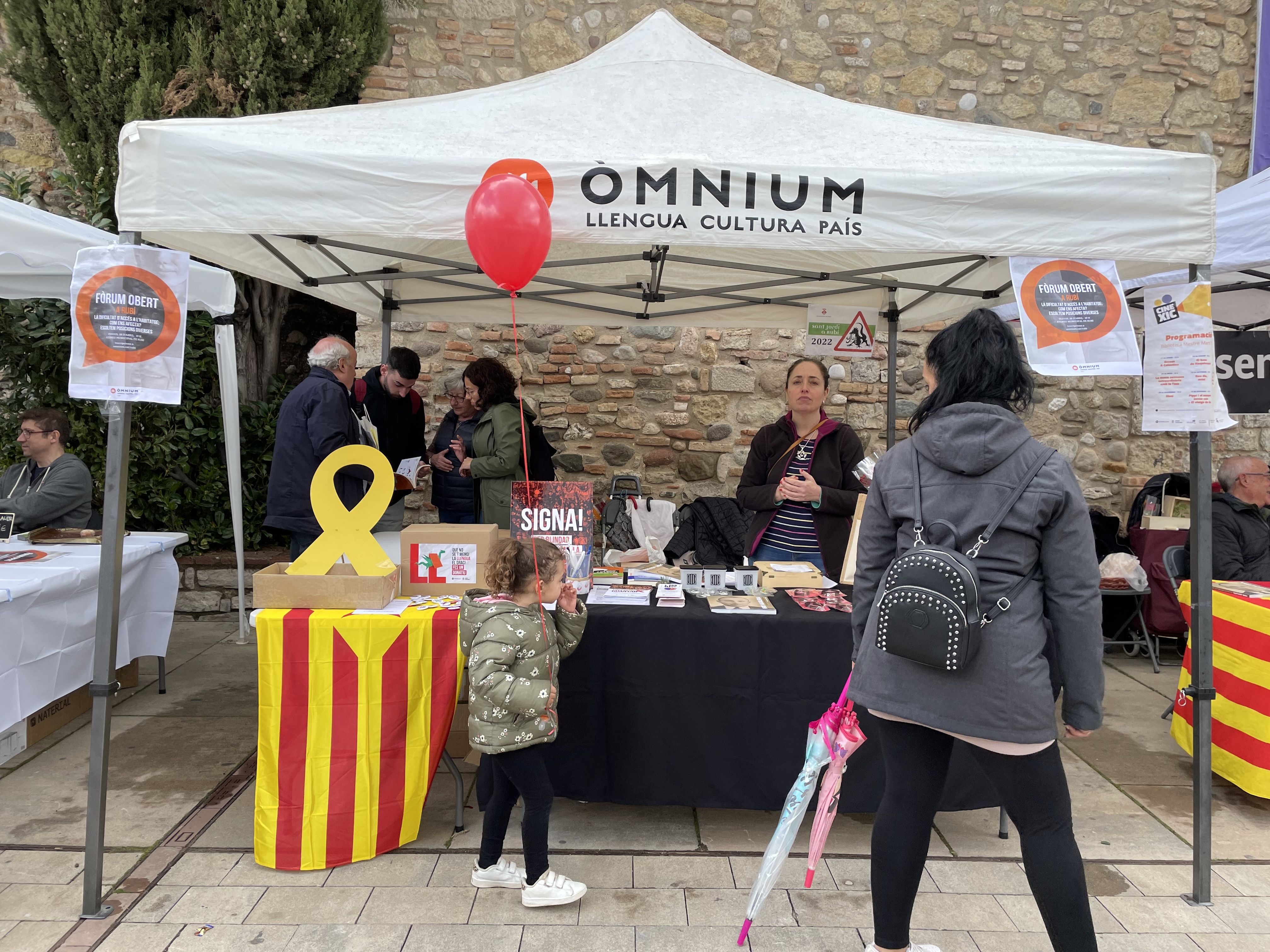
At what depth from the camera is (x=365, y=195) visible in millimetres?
2352

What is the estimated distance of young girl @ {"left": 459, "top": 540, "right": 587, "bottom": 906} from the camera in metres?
2.22

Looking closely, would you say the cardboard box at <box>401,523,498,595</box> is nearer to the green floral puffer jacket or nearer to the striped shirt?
the green floral puffer jacket

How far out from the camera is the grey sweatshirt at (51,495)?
152 inches

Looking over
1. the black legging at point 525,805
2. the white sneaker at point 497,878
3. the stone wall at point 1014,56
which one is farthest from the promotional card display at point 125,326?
Answer: the stone wall at point 1014,56

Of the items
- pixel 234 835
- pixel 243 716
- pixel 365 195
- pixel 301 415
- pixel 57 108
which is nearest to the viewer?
pixel 365 195

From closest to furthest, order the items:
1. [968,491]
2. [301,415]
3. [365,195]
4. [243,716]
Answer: [968,491] < [365,195] < [301,415] < [243,716]

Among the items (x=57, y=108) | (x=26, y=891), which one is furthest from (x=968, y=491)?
(x=57, y=108)

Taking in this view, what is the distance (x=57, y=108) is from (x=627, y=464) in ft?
14.5

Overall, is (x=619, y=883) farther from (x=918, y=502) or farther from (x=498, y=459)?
(x=498, y=459)

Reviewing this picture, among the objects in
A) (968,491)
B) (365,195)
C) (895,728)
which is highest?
(365,195)

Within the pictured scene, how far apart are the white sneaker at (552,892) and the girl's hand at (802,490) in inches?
67.3

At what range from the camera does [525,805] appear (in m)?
2.31

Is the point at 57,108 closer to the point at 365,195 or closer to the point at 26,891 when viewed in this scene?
the point at 365,195

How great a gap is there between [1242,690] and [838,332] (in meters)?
2.19
